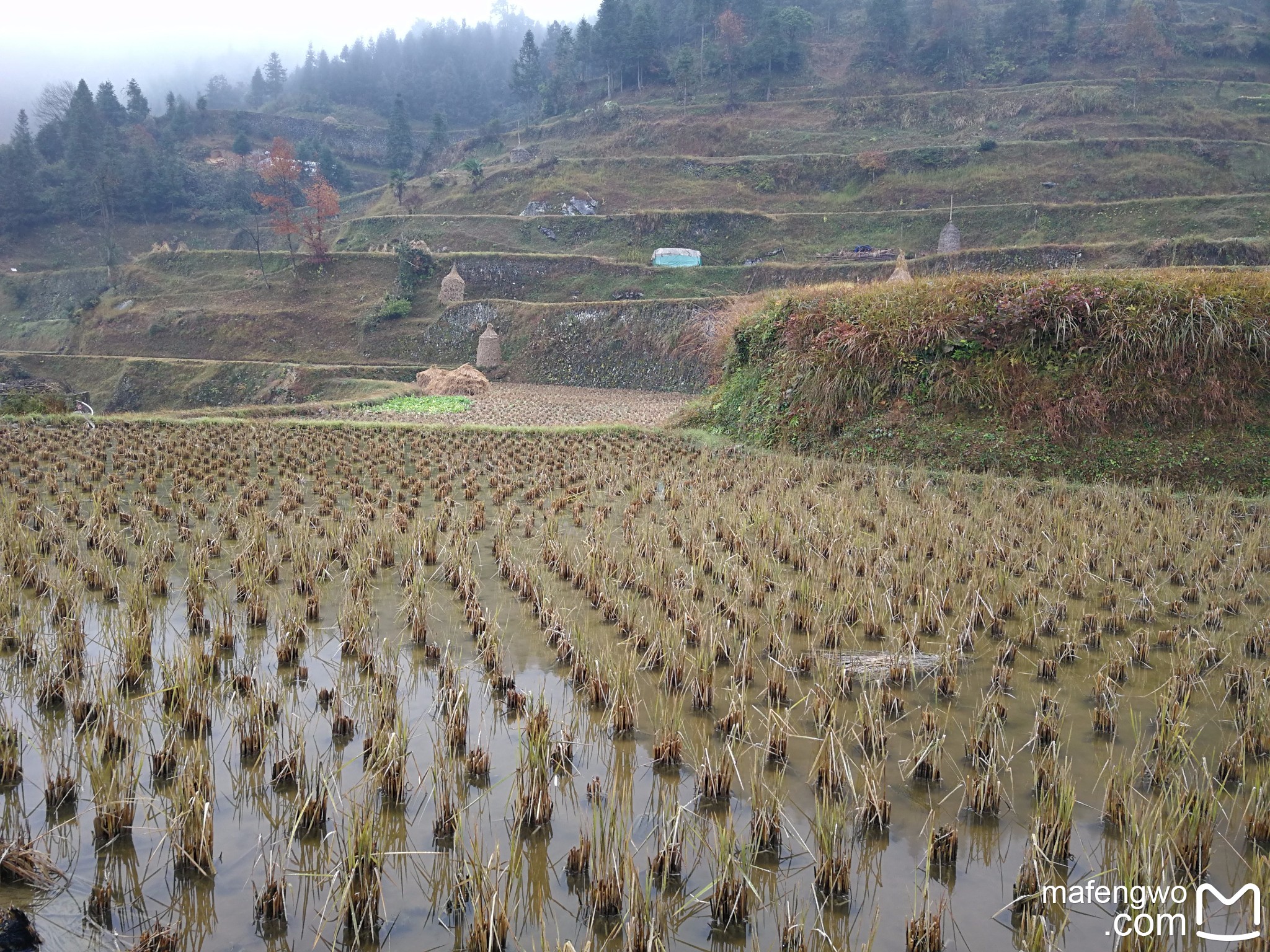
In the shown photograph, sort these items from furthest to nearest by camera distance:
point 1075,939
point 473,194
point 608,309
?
point 473,194, point 608,309, point 1075,939

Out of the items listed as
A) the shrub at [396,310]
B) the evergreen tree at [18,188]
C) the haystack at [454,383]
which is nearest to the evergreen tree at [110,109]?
the evergreen tree at [18,188]

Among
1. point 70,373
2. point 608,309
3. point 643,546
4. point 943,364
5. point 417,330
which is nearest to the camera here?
point 643,546

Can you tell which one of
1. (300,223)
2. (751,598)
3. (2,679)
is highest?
(300,223)

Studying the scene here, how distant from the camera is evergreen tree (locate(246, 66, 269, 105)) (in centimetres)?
11456

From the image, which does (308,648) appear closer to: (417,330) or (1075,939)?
(1075,939)

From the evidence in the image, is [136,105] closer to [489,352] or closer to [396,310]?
[396,310]

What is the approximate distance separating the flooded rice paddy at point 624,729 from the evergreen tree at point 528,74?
287ft

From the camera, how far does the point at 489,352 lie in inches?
1372

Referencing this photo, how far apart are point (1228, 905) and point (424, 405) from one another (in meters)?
22.6

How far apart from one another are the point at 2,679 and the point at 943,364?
10.8 metres

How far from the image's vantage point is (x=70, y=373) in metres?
36.6

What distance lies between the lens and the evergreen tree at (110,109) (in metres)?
79.6

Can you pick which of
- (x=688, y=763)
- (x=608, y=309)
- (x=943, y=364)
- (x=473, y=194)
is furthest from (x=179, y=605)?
(x=473, y=194)

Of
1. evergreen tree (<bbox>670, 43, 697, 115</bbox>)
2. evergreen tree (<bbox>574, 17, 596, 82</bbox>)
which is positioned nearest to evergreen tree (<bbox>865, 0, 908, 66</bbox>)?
evergreen tree (<bbox>670, 43, 697, 115</bbox>)
